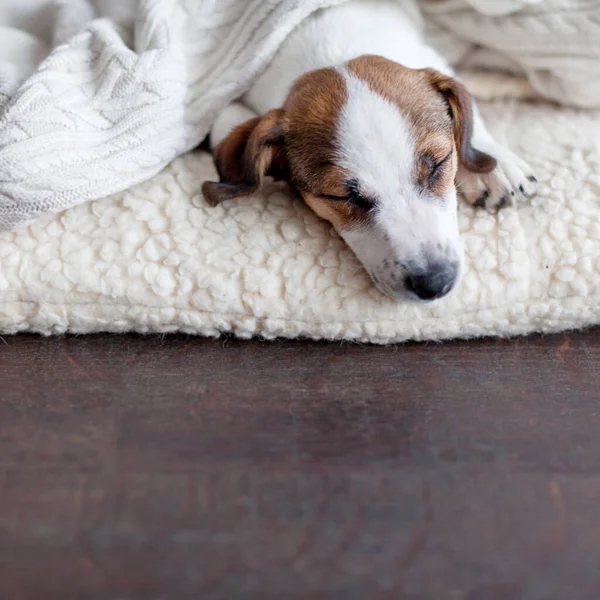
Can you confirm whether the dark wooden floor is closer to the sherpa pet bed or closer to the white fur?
the sherpa pet bed

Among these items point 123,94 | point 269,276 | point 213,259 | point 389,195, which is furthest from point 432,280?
point 123,94

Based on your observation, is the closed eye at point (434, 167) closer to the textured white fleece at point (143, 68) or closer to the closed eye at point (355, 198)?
the closed eye at point (355, 198)


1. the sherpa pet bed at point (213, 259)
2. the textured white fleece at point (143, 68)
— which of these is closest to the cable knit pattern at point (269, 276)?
the sherpa pet bed at point (213, 259)

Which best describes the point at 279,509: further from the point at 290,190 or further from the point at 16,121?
the point at 16,121

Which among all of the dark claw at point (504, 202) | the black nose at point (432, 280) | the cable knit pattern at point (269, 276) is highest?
the dark claw at point (504, 202)

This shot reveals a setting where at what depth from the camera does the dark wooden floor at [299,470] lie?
3.43 feet

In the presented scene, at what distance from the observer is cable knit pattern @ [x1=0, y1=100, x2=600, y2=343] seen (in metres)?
1.45

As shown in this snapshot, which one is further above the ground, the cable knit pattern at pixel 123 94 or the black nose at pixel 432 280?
the cable knit pattern at pixel 123 94

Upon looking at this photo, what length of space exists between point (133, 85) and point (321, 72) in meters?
0.42

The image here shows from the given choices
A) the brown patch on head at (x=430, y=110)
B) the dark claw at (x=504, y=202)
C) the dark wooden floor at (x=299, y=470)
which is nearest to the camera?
the dark wooden floor at (x=299, y=470)

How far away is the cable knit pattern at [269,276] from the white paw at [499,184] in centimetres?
3

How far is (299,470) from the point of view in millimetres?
1187

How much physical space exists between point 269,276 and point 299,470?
0.43 metres

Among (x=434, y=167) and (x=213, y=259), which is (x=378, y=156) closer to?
(x=434, y=167)
